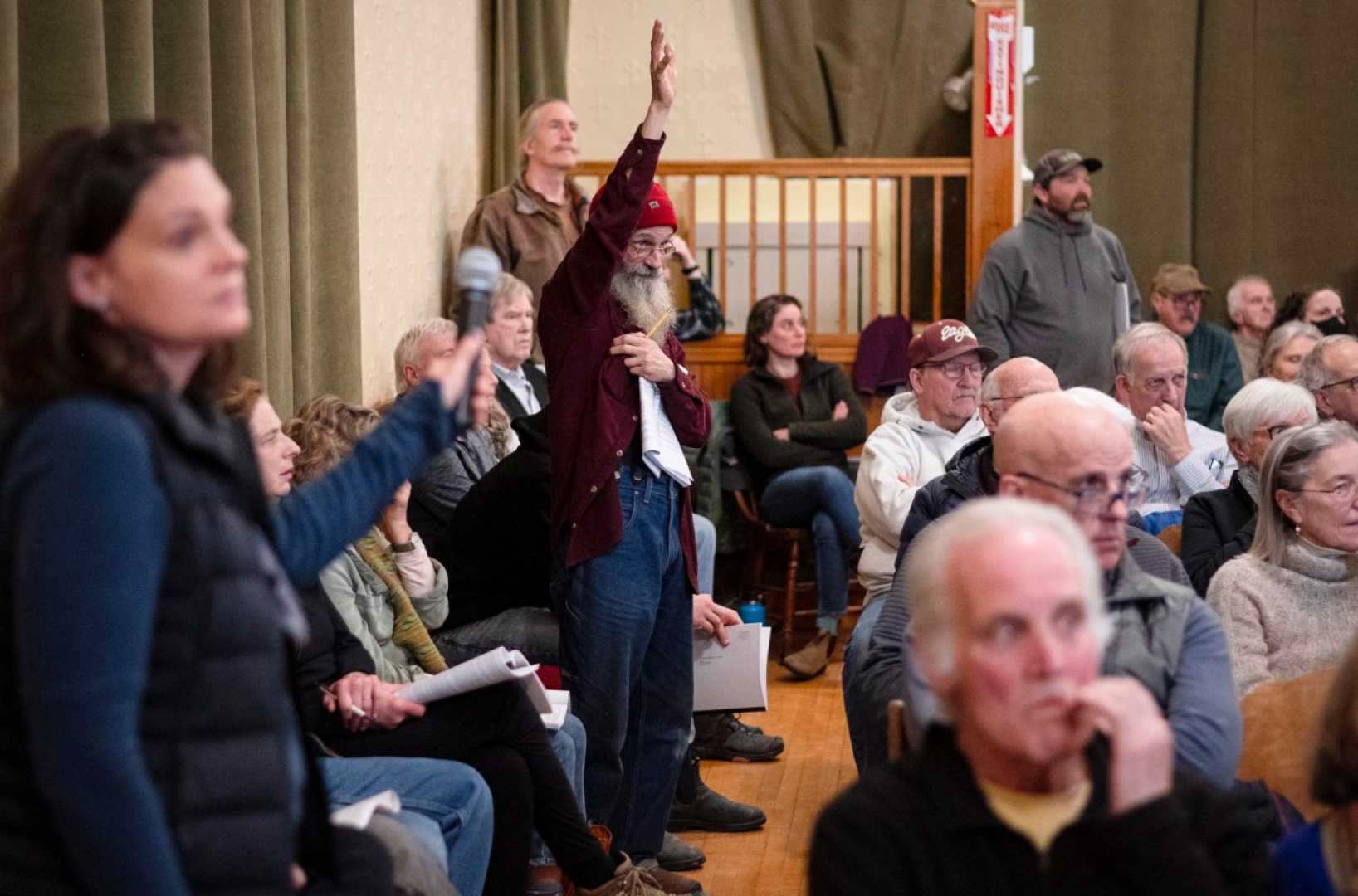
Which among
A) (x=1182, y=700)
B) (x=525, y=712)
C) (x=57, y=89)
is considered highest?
(x=57, y=89)

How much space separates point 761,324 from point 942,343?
82.4 inches

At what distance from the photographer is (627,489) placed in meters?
3.25

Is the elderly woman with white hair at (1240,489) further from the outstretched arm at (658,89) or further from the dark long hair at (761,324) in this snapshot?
the dark long hair at (761,324)

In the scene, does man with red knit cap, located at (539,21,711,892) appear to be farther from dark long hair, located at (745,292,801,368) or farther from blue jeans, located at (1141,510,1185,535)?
dark long hair, located at (745,292,801,368)

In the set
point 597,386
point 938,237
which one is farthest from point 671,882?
point 938,237

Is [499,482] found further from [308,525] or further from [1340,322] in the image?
[1340,322]

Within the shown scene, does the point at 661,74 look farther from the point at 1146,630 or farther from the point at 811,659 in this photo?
the point at 811,659

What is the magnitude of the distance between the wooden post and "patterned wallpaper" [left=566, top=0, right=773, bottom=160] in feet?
4.55

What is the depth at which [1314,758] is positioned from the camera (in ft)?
5.50

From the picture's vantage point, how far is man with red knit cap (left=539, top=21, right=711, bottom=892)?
3.20 m

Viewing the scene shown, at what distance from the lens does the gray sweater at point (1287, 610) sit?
9.02 ft

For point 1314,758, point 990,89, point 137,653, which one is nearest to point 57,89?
point 137,653

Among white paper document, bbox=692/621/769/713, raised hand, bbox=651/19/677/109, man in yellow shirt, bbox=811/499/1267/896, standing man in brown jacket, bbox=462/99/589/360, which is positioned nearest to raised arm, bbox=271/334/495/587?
man in yellow shirt, bbox=811/499/1267/896

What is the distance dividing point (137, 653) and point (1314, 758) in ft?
→ 3.86
